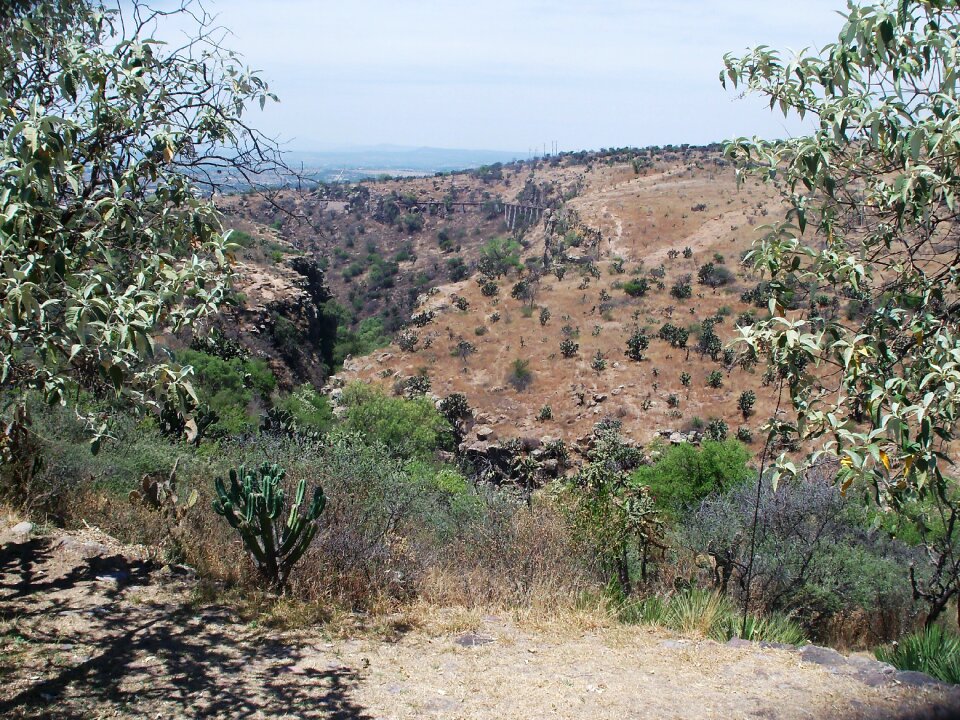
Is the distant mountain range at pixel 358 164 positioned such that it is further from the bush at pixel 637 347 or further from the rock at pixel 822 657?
the bush at pixel 637 347

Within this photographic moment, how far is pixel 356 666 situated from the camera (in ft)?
15.5

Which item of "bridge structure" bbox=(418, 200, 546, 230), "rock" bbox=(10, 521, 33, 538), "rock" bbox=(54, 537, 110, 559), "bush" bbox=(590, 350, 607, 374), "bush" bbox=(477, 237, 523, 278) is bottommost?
"bush" bbox=(590, 350, 607, 374)

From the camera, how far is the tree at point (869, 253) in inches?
125

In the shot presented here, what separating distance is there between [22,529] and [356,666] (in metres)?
3.05

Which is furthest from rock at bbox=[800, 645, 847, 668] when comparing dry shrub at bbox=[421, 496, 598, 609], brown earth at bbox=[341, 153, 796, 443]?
brown earth at bbox=[341, 153, 796, 443]

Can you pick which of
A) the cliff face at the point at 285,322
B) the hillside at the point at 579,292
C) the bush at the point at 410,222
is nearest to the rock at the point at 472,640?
the hillside at the point at 579,292

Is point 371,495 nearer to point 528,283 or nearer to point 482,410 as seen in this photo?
point 482,410

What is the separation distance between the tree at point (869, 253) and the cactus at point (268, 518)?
3.38m

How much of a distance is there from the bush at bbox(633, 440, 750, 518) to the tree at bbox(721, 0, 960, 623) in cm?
1021

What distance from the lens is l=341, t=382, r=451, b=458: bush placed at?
21.6 metres

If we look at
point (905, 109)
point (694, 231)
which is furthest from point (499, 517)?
point (694, 231)

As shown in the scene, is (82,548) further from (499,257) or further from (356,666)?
(499,257)

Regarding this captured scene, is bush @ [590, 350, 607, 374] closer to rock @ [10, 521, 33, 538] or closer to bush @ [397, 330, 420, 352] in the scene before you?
bush @ [397, 330, 420, 352]

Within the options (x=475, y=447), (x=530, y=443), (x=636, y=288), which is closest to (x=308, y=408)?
(x=475, y=447)
